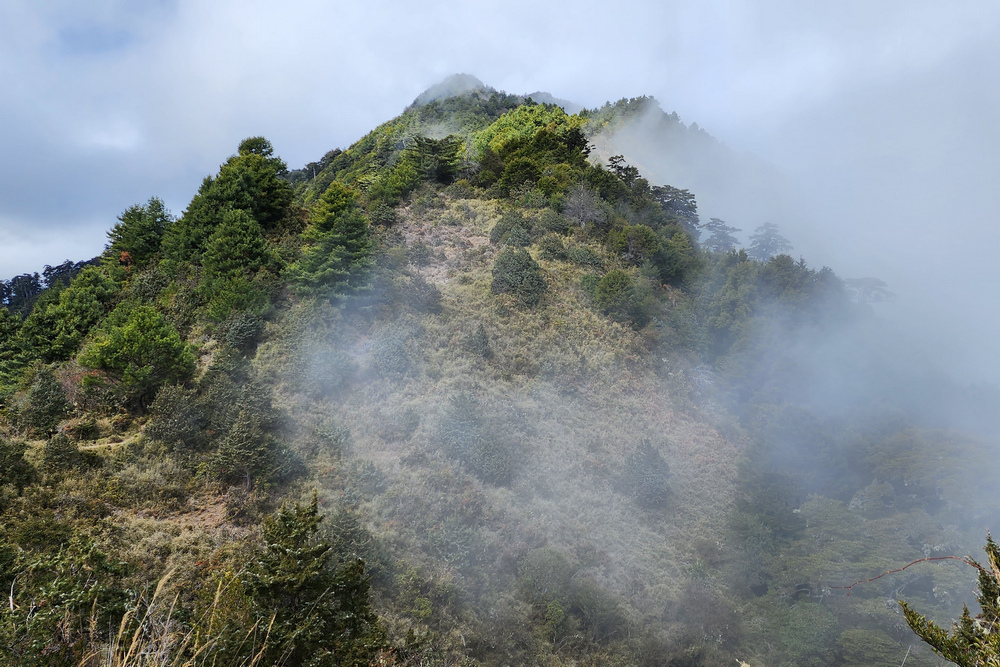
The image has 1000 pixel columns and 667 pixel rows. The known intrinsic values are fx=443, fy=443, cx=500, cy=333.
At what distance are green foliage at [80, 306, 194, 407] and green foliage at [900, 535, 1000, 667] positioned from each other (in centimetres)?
1624

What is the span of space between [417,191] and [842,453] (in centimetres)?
2890

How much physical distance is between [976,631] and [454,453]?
12.2 metres

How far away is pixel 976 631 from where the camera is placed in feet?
11.5

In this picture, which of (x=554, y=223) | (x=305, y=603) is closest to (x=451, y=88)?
(x=554, y=223)

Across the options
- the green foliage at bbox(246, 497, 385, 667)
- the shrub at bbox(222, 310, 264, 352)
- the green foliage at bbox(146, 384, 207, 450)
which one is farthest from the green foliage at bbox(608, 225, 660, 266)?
the green foliage at bbox(246, 497, 385, 667)

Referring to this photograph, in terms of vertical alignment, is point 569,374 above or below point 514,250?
below

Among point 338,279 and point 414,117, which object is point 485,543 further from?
point 414,117

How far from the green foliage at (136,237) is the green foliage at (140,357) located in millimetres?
9800

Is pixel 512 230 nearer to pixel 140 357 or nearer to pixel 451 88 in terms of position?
pixel 140 357

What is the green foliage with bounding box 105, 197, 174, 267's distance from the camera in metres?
21.1

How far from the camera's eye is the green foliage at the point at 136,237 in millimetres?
21125

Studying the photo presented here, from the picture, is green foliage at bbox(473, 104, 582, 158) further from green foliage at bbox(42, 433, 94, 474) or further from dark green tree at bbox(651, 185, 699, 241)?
green foliage at bbox(42, 433, 94, 474)

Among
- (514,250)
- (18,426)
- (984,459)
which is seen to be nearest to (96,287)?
(18,426)

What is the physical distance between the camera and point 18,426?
11.1 meters
